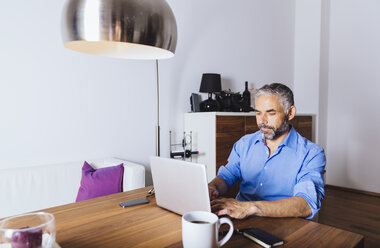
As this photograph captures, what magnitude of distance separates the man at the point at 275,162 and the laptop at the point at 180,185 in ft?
0.93

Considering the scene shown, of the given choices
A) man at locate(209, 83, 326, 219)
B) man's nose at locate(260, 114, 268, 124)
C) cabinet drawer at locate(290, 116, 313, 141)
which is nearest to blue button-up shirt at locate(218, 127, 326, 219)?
man at locate(209, 83, 326, 219)

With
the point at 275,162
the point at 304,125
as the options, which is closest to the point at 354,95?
the point at 304,125

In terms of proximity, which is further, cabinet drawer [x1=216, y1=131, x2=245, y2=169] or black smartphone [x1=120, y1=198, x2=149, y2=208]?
cabinet drawer [x1=216, y1=131, x2=245, y2=169]

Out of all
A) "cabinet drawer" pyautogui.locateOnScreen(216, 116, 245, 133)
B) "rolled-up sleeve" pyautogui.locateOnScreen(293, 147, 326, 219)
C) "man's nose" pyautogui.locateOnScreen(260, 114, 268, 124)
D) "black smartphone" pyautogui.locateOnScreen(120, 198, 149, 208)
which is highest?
"man's nose" pyautogui.locateOnScreen(260, 114, 268, 124)

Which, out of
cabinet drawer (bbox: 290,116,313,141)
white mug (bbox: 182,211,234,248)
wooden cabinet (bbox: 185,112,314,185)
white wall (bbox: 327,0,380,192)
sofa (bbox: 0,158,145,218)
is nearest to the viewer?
white mug (bbox: 182,211,234,248)

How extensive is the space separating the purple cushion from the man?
3.02 feet

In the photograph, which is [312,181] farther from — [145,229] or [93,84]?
[93,84]

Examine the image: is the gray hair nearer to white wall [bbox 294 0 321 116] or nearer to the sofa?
the sofa

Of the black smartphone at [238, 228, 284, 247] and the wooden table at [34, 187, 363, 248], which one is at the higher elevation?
the black smartphone at [238, 228, 284, 247]

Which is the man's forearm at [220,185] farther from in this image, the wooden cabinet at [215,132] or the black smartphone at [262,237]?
the wooden cabinet at [215,132]

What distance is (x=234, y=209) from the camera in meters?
1.14

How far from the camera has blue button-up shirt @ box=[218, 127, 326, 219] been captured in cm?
134

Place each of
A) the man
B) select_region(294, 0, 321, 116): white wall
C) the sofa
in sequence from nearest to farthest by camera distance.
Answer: the man
the sofa
select_region(294, 0, 321, 116): white wall

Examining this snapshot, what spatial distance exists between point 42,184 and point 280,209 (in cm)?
180
